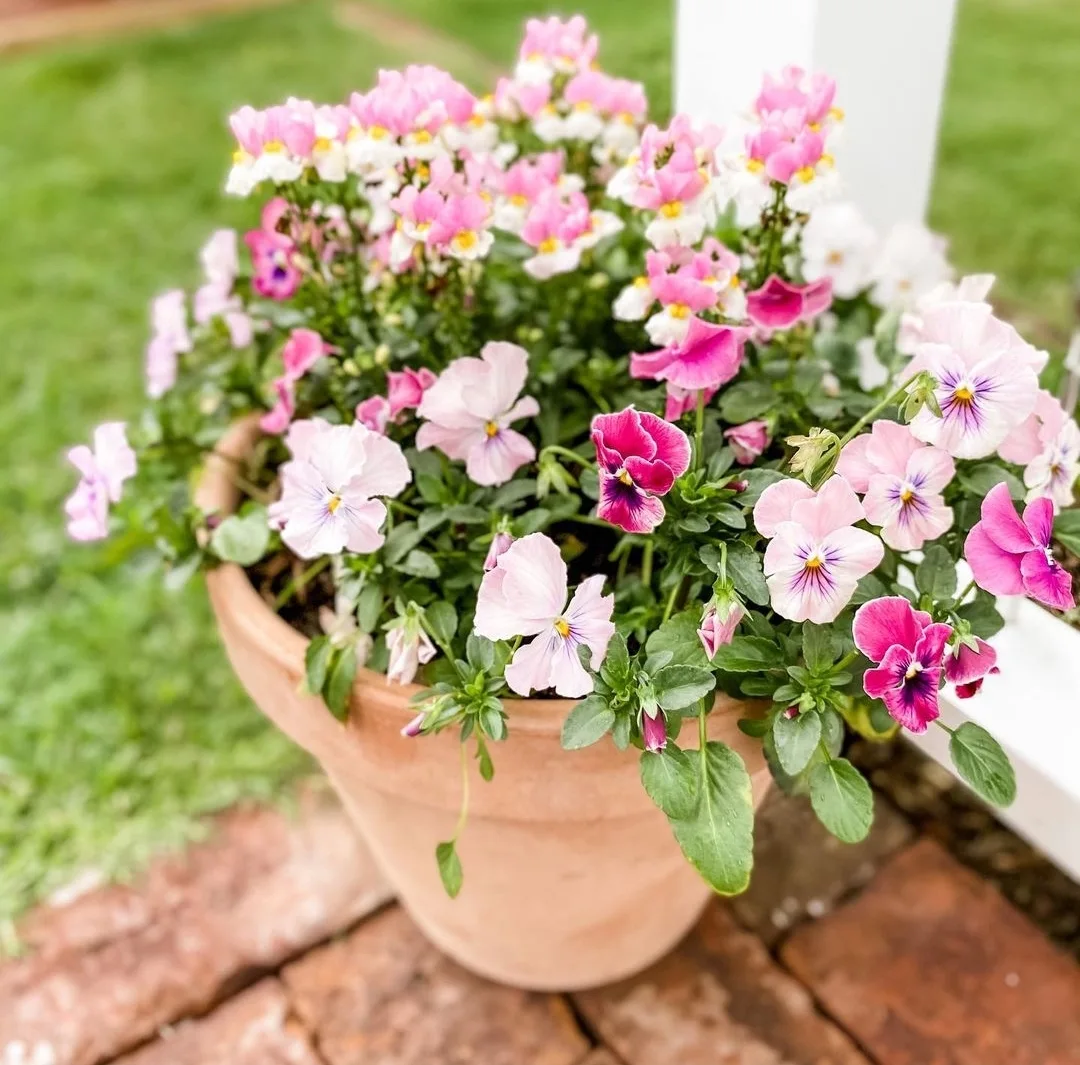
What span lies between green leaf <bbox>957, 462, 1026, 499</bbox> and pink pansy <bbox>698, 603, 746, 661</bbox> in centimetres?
19

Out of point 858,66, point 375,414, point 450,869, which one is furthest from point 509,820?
point 858,66

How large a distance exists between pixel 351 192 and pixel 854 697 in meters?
0.56

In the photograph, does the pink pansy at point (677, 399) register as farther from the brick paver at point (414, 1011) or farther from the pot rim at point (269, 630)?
the brick paver at point (414, 1011)

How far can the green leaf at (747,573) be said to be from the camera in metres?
0.66

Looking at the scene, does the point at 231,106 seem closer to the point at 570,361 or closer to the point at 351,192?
the point at 351,192

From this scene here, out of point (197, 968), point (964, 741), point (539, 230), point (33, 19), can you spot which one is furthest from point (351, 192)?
point (33, 19)

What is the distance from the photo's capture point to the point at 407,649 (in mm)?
721

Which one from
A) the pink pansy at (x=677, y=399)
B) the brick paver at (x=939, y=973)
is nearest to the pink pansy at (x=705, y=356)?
the pink pansy at (x=677, y=399)

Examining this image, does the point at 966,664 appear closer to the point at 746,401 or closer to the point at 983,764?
the point at 983,764

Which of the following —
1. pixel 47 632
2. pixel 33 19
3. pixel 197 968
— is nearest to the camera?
pixel 197 968

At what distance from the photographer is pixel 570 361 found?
0.86 metres

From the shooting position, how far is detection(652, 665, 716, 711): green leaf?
2.10 feet

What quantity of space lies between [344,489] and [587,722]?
201 mm

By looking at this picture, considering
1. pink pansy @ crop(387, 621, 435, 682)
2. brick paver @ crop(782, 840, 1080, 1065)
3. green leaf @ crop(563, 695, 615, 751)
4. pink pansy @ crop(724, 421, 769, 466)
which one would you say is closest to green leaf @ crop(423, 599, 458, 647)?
pink pansy @ crop(387, 621, 435, 682)
